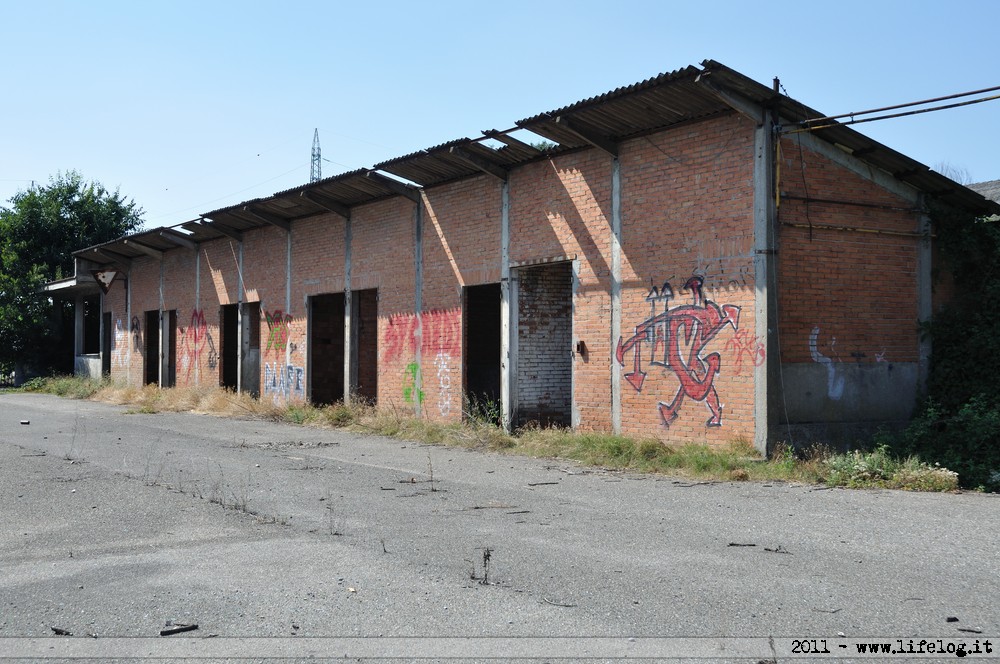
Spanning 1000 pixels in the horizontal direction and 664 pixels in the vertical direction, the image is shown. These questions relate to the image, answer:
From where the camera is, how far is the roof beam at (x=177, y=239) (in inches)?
909

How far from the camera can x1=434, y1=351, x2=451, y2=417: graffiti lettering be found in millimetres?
15062

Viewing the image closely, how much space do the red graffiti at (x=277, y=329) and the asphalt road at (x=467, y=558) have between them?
987cm

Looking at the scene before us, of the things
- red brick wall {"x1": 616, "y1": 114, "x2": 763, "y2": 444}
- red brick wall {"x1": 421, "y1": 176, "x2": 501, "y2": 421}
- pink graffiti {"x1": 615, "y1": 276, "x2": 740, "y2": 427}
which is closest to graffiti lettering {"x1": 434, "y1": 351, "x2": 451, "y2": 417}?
red brick wall {"x1": 421, "y1": 176, "x2": 501, "y2": 421}

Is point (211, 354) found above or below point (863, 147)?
below

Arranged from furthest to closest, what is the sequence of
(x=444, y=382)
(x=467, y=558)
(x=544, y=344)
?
1. (x=444, y=382)
2. (x=544, y=344)
3. (x=467, y=558)

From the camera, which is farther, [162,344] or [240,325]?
[162,344]

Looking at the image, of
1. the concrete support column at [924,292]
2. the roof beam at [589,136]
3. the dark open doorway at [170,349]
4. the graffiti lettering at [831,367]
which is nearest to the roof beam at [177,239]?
the dark open doorway at [170,349]

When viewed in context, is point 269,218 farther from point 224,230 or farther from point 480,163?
point 480,163

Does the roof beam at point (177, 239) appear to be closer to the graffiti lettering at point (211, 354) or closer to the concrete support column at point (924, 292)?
the graffiti lettering at point (211, 354)

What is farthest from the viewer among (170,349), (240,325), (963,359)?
(170,349)

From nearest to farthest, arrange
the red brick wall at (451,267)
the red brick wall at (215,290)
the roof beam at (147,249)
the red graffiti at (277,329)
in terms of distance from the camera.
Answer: the red brick wall at (451,267)
the red graffiti at (277,329)
the red brick wall at (215,290)
the roof beam at (147,249)

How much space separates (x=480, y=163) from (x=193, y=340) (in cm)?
1392

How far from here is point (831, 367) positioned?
420 inches

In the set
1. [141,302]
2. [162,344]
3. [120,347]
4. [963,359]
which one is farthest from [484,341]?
[120,347]
